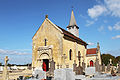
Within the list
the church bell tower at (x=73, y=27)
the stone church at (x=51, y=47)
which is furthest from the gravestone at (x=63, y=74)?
the church bell tower at (x=73, y=27)

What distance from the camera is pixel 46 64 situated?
21.1 m

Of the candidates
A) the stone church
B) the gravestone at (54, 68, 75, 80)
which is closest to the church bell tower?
the stone church

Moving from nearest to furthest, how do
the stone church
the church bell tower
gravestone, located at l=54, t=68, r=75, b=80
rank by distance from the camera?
gravestone, located at l=54, t=68, r=75, b=80
the stone church
the church bell tower

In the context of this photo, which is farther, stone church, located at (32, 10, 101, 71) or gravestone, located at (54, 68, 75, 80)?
stone church, located at (32, 10, 101, 71)

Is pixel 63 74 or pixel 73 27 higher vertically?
pixel 73 27

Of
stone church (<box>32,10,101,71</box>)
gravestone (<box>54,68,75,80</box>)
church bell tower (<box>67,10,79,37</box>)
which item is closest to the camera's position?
gravestone (<box>54,68,75,80</box>)

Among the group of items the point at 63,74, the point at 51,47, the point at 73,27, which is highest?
the point at 73,27

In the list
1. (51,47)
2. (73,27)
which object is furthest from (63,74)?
(73,27)

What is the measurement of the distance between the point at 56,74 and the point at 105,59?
41.0 meters

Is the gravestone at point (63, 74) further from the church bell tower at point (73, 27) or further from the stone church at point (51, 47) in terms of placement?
the church bell tower at point (73, 27)

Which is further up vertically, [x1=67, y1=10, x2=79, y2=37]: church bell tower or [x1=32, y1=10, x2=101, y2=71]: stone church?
[x1=67, y1=10, x2=79, y2=37]: church bell tower

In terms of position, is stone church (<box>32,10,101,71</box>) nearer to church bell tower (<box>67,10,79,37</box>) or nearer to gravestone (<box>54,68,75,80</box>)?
gravestone (<box>54,68,75,80</box>)

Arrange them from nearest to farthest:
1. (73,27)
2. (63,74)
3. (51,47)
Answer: (63,74), (51,47), (73,27)

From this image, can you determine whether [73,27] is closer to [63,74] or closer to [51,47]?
Result: [51,47]
